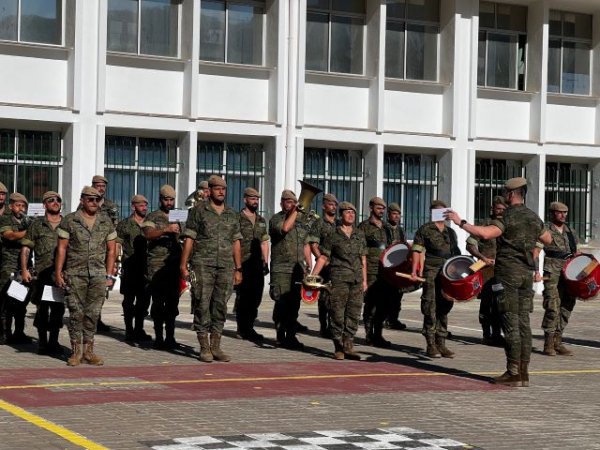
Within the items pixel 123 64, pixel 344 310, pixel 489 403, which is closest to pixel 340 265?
pixel 344 310

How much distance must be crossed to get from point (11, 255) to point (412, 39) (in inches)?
671

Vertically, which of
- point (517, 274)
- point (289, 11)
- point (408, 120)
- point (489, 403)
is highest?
point (289, 11)

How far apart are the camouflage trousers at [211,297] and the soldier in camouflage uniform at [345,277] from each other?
1.24m

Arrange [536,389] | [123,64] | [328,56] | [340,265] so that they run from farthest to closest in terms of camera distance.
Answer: [328,56] → [123,64] → [340,265] → [536,389]

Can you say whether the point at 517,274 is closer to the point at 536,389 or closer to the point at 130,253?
the point at 536,389

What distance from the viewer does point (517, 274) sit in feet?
46.8

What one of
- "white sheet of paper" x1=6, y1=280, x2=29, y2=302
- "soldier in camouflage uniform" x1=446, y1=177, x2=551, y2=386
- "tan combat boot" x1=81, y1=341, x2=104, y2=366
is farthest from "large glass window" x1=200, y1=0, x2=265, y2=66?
"soldier in camouflage uniform" x1=446, y1=177, x2=551, y2=386

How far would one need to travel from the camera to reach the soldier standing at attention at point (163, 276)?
55.2ft

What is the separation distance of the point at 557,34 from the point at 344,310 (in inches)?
777

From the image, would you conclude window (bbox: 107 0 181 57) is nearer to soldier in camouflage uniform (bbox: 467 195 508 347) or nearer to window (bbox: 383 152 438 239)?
window (bbox: 383 152 438 239)

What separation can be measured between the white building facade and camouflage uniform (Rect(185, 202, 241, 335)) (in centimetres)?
1120

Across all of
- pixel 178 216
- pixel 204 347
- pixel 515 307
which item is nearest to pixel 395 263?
pixel 178 216

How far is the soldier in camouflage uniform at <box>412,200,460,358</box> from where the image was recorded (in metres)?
16.6

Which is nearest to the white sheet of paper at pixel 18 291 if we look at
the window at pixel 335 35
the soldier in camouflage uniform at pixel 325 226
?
the soldier in camouflage uniform at pixel 325 226
